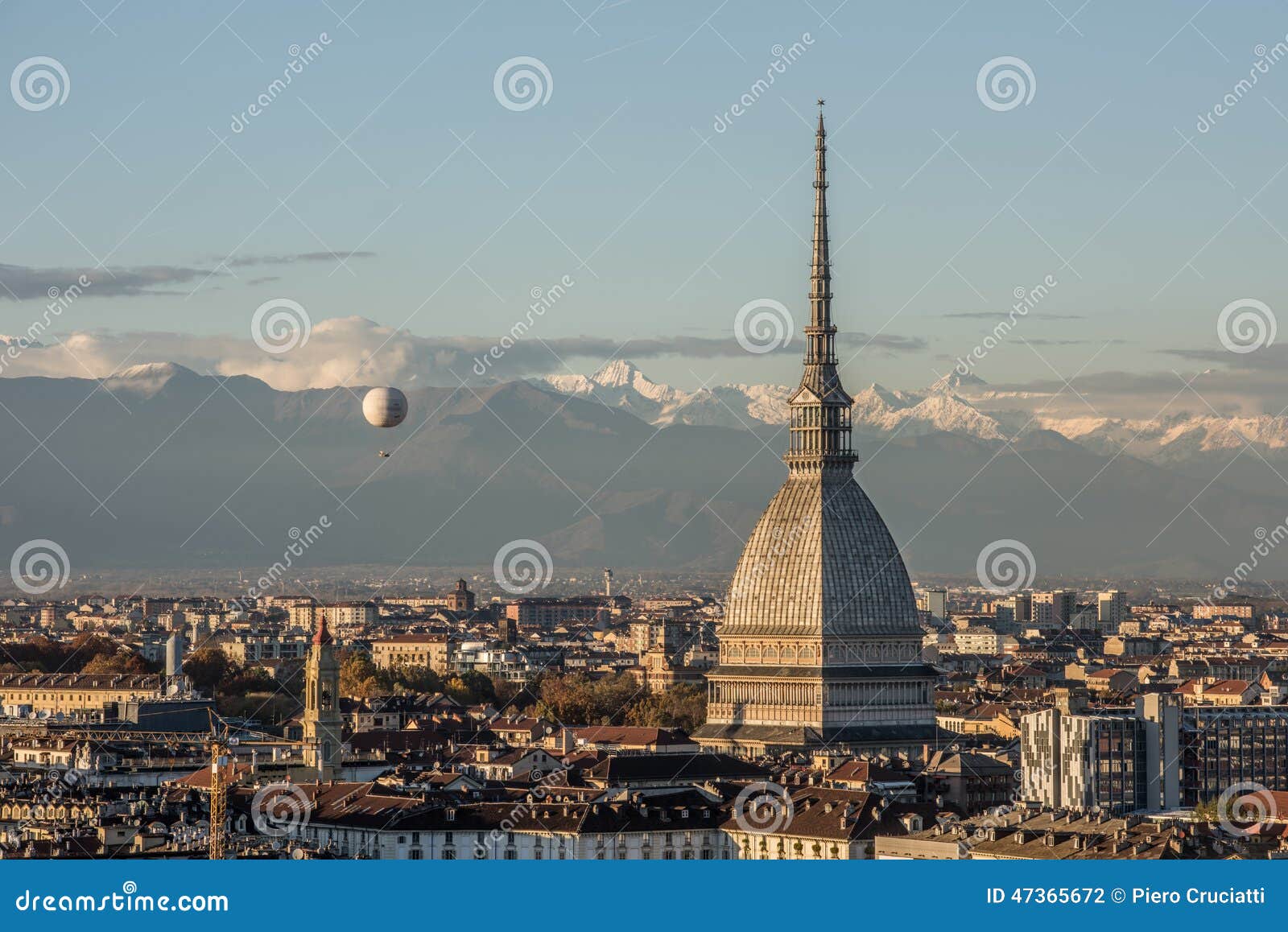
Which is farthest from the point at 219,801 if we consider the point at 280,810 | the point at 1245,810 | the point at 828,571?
the point at 828,571

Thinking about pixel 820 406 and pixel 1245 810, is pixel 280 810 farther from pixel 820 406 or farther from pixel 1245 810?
pixel 820 406

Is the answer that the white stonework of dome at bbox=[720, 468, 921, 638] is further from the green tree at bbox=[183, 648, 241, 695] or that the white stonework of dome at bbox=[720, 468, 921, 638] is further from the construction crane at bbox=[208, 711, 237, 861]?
the green tree at bbox=[183, 648, 241, 695]

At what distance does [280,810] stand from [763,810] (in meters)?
10.8

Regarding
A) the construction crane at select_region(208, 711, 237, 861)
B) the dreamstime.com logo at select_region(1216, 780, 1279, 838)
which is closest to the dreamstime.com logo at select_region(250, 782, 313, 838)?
the construction crane at select_region(208, 711, 237, 861)

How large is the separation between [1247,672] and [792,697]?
72.1m

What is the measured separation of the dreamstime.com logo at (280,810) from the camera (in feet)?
224

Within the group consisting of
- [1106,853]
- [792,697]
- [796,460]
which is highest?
[796,460]

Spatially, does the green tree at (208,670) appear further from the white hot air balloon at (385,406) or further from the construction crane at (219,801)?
the white hot air balloon at (385,406)

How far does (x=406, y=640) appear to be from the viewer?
19475cm

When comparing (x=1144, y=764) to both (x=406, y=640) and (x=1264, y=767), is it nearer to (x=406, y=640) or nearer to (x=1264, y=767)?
(x=1264, y=767)

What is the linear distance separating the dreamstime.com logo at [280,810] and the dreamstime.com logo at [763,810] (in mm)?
9506

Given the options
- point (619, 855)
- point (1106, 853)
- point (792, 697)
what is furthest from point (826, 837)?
point (792, 697)

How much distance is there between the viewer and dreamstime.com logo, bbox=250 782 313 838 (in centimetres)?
6812

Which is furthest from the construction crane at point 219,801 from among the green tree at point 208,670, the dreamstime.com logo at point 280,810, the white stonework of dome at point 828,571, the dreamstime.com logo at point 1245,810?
the green tree at point 208,670
